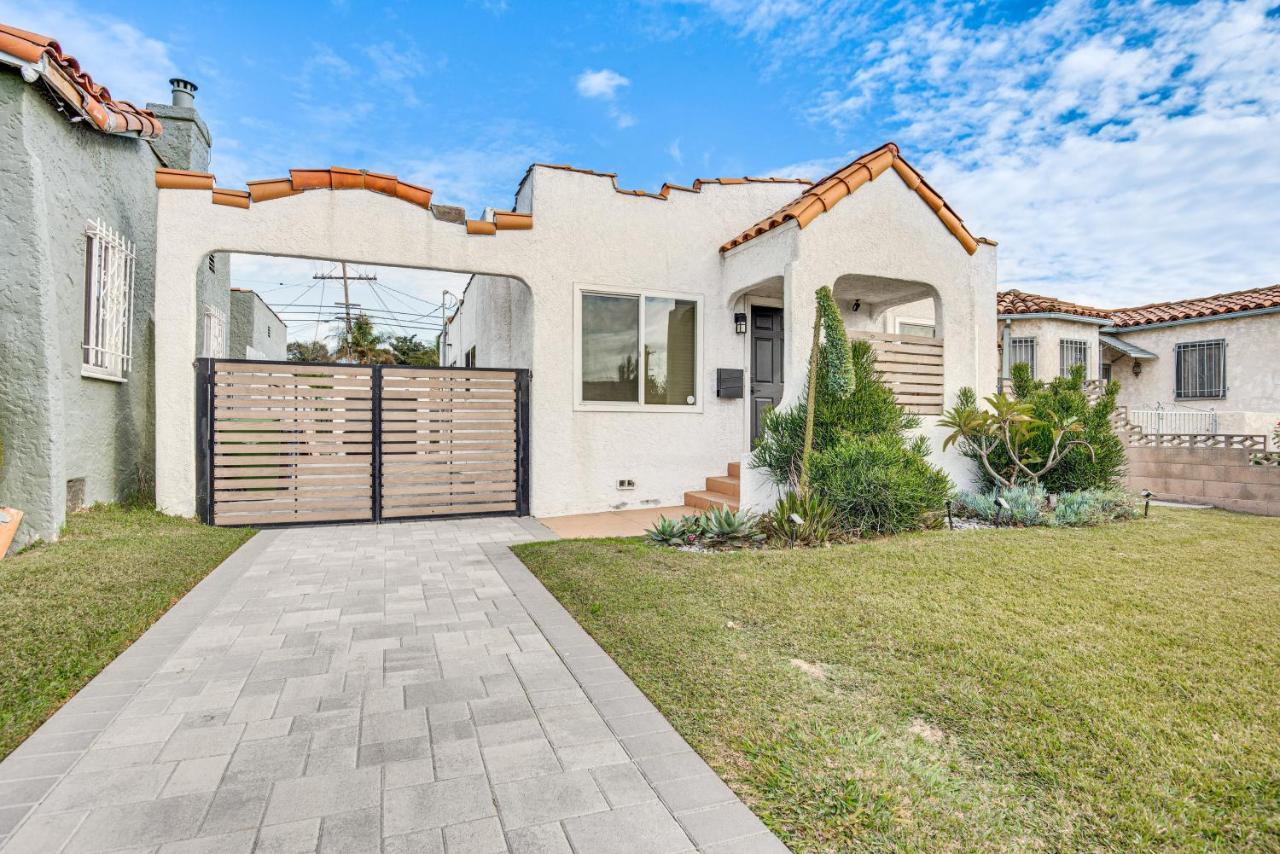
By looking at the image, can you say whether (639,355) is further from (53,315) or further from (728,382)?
(53,315)

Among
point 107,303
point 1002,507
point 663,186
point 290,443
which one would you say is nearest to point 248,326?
point 107,303

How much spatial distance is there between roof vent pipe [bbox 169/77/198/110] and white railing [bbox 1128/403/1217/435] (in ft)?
59.2

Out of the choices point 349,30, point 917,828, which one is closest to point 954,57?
point 349,30

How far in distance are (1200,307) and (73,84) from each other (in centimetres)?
2210

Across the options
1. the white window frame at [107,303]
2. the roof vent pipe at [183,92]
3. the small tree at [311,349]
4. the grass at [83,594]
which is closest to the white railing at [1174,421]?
the grass at [83,594]

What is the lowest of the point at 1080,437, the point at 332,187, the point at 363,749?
the point at 363,749

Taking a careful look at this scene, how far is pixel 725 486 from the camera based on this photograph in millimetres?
9281

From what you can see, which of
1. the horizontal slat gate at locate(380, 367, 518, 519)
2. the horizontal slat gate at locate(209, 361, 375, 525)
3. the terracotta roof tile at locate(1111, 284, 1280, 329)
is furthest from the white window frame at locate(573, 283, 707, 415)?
the terracotta roof tile at locate(1111, 284, 1280, 329)

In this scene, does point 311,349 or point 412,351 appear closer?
point 412,351

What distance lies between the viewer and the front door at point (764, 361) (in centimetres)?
1035

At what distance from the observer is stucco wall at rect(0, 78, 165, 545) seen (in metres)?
5.79

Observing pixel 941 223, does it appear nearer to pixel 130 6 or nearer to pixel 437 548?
pixel 437 548

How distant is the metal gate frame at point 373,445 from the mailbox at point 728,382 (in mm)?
3078

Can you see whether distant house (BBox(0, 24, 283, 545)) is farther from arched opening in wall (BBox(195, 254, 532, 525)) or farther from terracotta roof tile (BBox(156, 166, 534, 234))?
arched opening in wall (BBox(195, 254, 532, 525))
